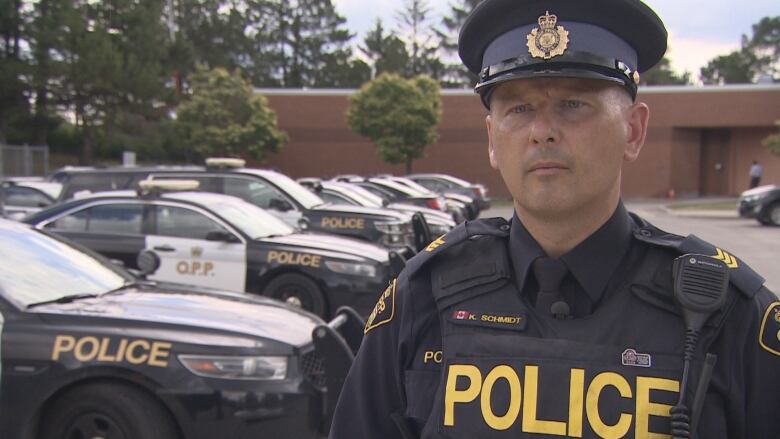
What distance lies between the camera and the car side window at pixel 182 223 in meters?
7.41

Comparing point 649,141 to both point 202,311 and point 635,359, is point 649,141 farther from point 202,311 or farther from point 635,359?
point 635,359

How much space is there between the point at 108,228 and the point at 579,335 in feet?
22.7

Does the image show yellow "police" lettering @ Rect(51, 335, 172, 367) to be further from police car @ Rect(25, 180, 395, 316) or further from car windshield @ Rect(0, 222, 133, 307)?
police car @ Rect(25, 180, 395, 316)

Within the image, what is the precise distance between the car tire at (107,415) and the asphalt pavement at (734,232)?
27.0 feet

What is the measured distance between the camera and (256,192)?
10031 millimetres

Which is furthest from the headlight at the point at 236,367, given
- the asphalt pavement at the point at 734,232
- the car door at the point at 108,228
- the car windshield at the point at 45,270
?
the asphalt pavement at the point at 734,232

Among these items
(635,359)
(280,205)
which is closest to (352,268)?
(280,205)

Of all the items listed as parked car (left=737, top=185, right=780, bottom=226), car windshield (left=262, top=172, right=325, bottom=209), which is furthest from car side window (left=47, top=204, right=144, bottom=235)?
parked car (left=737, top=185, right=780, bottom=226)

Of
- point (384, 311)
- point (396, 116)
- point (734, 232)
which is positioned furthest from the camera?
Answer: point (396, 116)

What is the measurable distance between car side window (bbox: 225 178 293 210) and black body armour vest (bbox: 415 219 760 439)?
8.60m

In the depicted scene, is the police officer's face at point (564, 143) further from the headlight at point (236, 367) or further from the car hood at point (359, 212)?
the car hood at point (359, 212)

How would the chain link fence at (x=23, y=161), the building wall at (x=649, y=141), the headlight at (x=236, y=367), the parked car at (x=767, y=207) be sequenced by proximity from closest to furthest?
the headlight at (x=236, y=367)
the parked car at (x=767, y=207)
the chain link fence at (x=23, y=161)
the building wall at (x=649, y=141)

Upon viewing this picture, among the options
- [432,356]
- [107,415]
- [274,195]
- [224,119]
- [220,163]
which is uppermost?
[224,119]

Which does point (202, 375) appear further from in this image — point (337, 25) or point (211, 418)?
point (337, 25)
